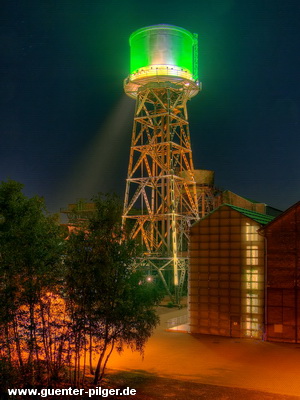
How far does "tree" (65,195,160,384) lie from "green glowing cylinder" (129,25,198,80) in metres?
30.9

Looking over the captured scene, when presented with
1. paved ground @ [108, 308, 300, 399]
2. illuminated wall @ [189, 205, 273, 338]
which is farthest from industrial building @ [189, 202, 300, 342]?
paved ground @ [108, 308, 300, 399]

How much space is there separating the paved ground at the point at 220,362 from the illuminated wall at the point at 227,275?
119 cm

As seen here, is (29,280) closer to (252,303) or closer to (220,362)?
(220,362)

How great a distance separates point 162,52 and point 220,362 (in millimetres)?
31968

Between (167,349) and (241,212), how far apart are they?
413 inches

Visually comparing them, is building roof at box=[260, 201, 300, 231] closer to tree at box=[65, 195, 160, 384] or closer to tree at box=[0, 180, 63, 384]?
tree at box=[65, 195, 160, 384]

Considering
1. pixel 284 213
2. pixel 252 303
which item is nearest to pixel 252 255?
pixel 252 303

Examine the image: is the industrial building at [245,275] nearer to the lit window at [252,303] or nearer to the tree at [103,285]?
the lit window at [252,303]

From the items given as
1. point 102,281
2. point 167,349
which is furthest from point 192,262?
point 102,281

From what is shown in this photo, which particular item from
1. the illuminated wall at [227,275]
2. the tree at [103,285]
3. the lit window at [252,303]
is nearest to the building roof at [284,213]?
the illuminated wall at [227,275]

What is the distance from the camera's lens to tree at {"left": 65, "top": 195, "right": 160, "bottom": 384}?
18641mm

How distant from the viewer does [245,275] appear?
103 feet

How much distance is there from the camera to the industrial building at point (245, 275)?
98.4 ft

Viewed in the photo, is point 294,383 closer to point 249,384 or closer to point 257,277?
point 249,384
